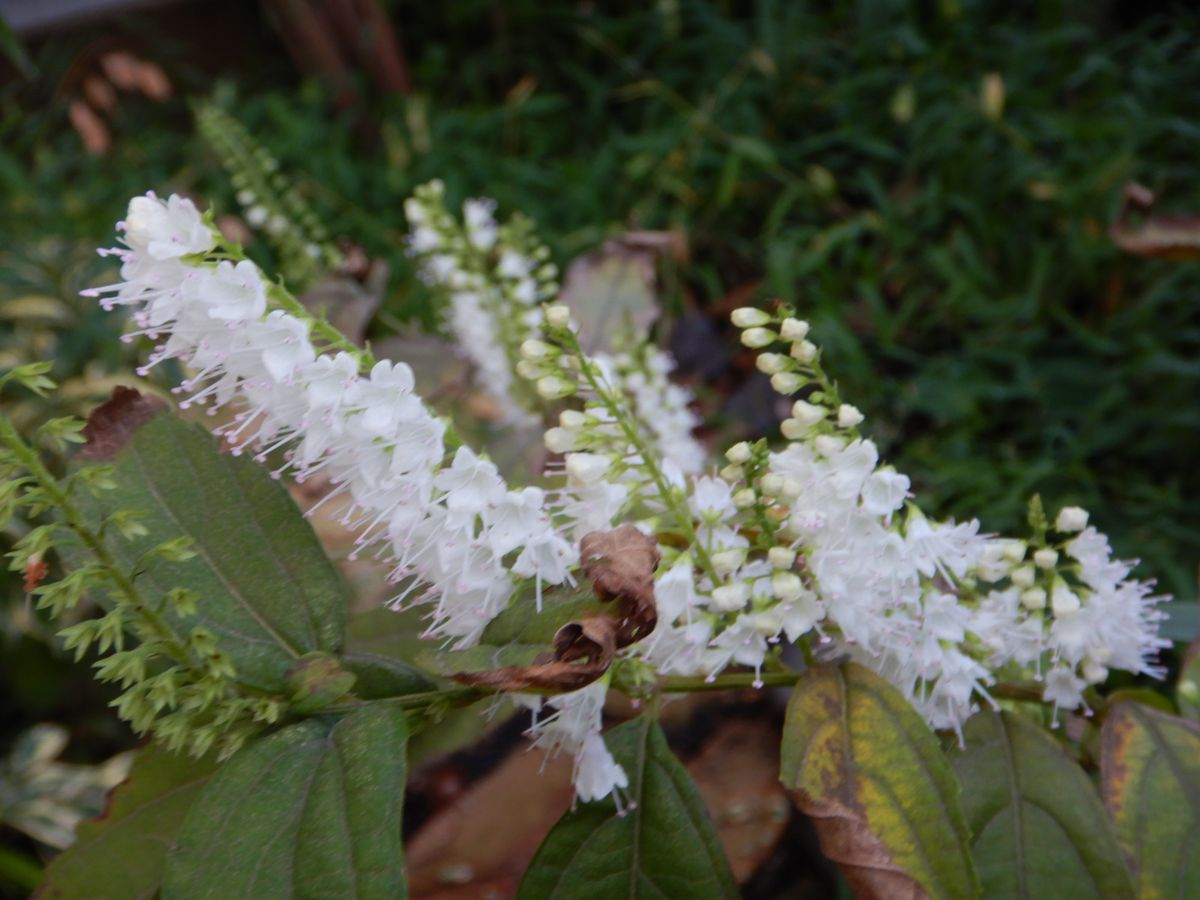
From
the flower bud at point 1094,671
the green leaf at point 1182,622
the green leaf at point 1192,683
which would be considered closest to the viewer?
the flower bud at point 1094,671

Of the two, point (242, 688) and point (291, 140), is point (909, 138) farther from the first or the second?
point (242, 688)

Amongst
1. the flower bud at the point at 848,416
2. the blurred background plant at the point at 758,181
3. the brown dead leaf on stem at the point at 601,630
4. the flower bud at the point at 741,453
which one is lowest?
the brown dead leaf on stem at the point at 601,630

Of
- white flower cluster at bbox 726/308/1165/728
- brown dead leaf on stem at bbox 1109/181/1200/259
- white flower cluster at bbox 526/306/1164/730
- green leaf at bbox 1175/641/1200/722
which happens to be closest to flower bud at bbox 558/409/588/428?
white flower cluster at bbox 526/306/1164/730

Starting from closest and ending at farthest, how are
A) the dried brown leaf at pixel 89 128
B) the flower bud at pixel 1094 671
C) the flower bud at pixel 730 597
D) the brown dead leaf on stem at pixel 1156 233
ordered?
the flower bud at pixel 730 597 → the flower bud at pixel 1094 671 → the brown dead leaf on stem at pixel 1156 233 → the dried brown leaf at pixel 89 128

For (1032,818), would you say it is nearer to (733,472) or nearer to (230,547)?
(733,472)

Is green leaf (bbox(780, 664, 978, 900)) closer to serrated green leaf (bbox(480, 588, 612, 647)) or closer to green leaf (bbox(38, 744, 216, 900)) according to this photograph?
serrated green leaf (bbox(480, 588, 612, 647))

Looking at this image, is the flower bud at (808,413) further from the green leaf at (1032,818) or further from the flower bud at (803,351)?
the green leaf at (1032,818)

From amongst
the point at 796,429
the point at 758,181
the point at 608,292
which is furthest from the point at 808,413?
the point at 758,181

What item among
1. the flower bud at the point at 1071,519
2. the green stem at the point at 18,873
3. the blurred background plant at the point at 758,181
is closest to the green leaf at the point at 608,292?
the blurred background plant at the point at 758,181
